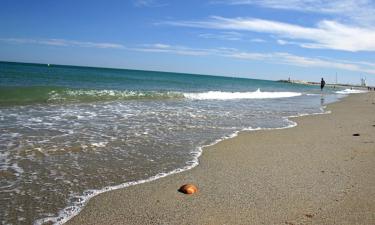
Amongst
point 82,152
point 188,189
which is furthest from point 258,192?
point 82,152

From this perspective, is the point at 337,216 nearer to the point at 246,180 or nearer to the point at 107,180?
the point at 246,180

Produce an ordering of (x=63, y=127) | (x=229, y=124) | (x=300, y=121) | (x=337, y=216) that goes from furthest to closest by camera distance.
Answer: (x=300, y=121) → (x=229, y=124) → (x=63, y=127) → (x=337, y=216)

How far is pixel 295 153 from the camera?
8.56 m

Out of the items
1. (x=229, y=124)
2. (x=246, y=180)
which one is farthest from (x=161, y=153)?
(x=229, y=124)

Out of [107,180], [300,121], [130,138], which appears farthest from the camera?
[300,121]

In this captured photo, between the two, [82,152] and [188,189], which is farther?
[82,152]

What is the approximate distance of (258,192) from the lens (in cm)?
573

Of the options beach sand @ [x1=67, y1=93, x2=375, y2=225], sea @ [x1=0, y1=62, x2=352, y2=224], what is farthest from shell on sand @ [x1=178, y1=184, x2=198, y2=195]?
sea @ [x1=0, y1=62, x2=352, y2=224]

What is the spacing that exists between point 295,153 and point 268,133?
2803mm

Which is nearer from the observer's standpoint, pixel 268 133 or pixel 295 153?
pixel 295 153

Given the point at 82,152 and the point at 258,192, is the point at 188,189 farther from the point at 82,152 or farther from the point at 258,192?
the point at 82,152

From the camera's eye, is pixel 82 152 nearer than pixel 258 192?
No

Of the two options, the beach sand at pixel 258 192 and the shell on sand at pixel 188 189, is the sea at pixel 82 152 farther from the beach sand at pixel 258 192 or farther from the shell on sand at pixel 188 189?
the shell on sand at pixel 188 189

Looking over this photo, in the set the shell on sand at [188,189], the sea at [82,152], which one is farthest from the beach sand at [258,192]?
the sea at [82,152]
